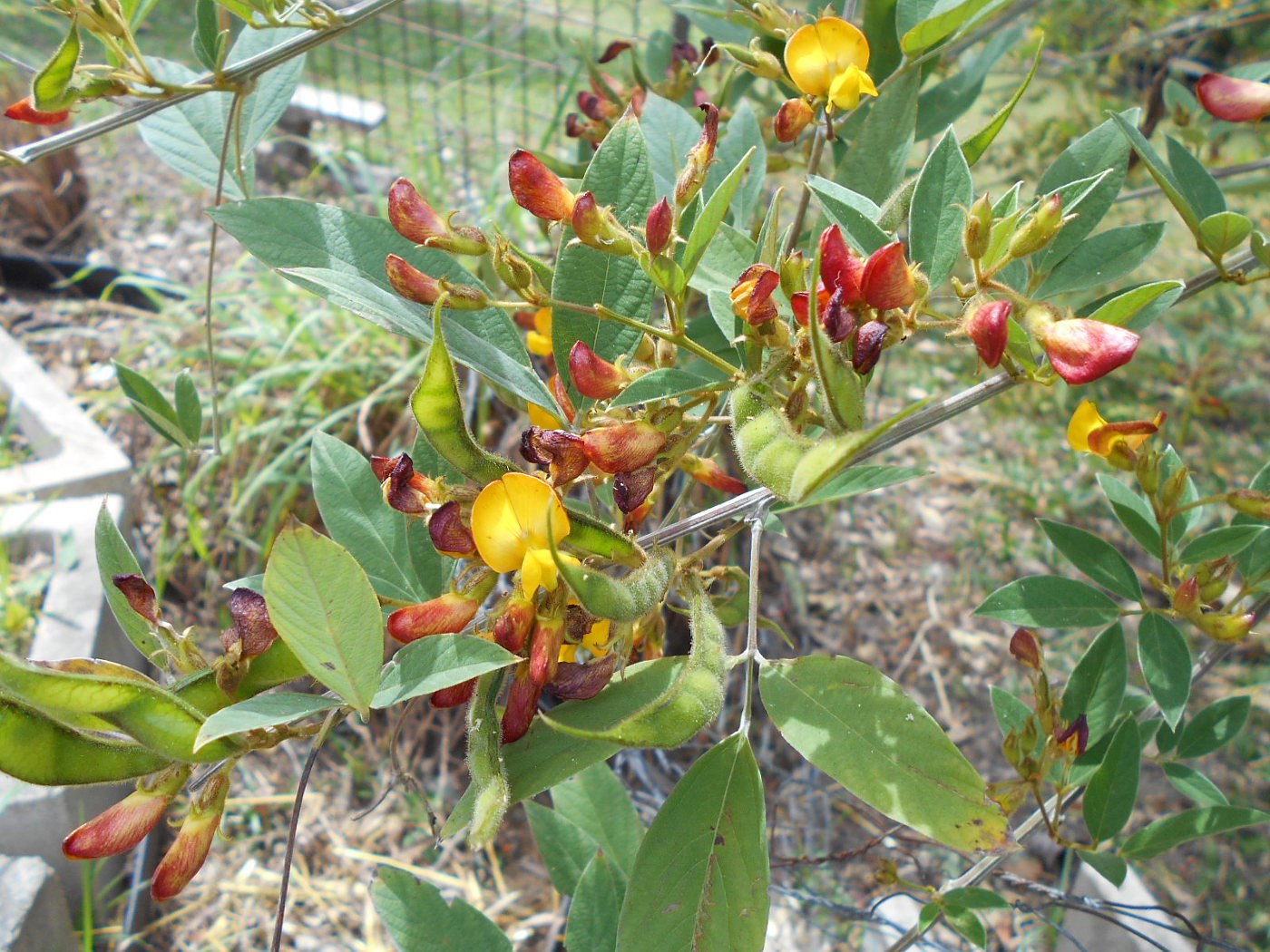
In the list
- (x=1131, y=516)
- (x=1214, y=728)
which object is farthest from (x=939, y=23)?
(x=1214, y=728)

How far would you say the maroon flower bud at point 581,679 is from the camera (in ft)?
1.30

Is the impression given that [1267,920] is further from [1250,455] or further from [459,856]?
[459,856]

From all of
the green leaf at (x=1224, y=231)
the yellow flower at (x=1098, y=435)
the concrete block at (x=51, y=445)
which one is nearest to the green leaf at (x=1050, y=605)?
the yellow flower at (x=1098, y=435)

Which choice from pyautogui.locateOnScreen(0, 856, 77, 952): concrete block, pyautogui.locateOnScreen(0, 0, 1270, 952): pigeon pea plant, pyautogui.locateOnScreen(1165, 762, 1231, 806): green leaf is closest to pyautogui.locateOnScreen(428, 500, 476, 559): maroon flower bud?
pyautogui.locateOnScreen(0, 0, 1270, 952): pigeon pea plant

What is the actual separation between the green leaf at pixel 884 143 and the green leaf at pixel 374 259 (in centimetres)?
24

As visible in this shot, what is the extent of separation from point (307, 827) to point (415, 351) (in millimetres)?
873

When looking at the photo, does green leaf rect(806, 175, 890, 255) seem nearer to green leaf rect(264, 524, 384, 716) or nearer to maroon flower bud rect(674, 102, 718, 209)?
maroon flower bud rect(674, 102, 718, 209)

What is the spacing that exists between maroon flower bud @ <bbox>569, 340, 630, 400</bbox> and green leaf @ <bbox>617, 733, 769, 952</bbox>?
0.18 m

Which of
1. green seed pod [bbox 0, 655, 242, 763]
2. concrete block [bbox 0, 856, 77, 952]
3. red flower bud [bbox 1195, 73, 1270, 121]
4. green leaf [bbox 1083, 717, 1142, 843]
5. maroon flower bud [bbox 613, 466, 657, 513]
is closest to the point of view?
green seed pod [bbox 0, 655, 242, 763]

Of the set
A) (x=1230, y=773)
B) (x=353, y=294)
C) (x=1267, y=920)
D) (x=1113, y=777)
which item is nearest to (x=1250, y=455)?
(x=1230, y=773)

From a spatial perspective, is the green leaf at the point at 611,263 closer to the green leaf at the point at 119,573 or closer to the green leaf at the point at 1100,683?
the green leaf at the point at 119,573

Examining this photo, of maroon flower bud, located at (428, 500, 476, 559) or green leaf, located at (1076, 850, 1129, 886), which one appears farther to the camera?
green leaf, located at (1076, 850, 1129, 886)

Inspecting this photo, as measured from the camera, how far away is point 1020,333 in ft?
1.35

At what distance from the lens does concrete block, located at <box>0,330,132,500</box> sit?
1449mm
